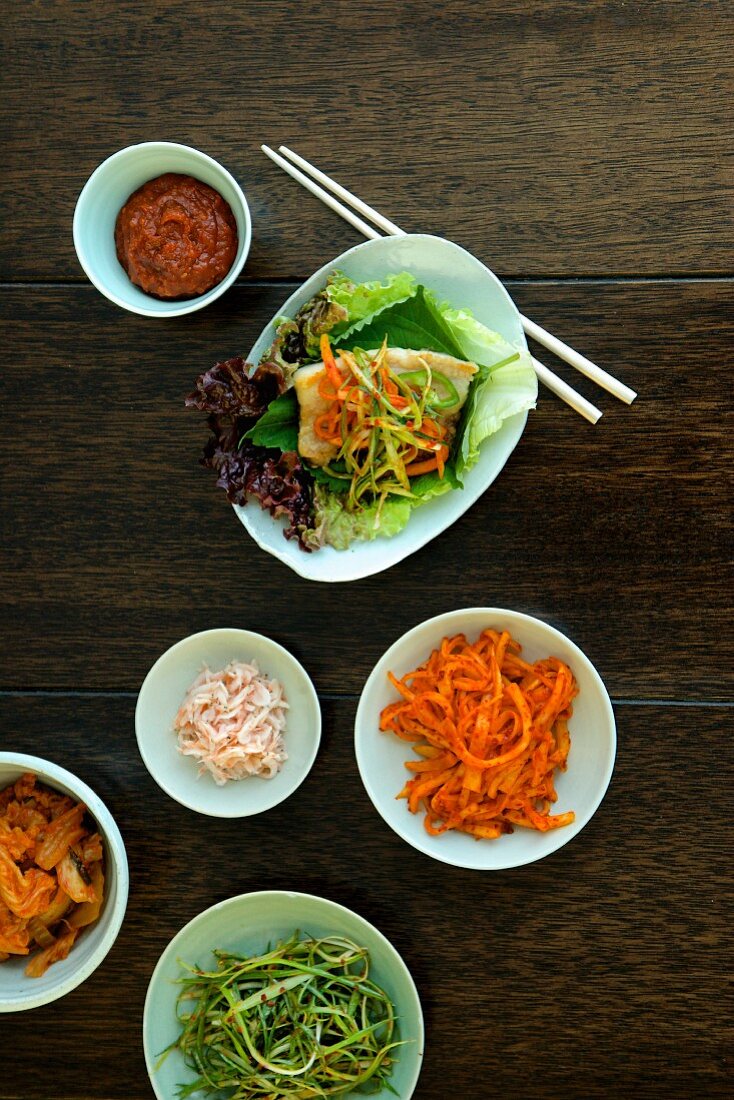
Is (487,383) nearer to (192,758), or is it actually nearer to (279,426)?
(279,426)

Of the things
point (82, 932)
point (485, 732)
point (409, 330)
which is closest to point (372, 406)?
point (409, 330)

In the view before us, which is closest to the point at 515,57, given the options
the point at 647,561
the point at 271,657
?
the point at 647,561

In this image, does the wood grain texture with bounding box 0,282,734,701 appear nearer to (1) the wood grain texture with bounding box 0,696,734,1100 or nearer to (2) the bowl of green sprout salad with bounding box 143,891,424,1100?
(1) the wood grain texture with bounding box 0,696,734,1100

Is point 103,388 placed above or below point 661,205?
below

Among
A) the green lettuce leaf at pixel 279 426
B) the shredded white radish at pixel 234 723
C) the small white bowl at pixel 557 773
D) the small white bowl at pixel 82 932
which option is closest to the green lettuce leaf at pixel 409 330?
the green lettuce leaf at pixel 279 426

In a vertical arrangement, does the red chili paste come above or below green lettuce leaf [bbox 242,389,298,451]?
above

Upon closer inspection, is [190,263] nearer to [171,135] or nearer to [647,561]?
[171,135]

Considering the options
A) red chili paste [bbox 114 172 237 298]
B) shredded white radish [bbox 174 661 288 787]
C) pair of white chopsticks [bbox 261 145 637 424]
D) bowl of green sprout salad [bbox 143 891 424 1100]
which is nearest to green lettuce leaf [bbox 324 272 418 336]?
pair of white chopsticks [bbox 261 145 637 424]

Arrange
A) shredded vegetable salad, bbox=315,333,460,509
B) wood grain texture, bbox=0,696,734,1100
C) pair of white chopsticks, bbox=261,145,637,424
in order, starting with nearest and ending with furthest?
shredded vegetable salad, bbox=315,333,460,509 < pair of white chopsticks, bbox=261,145,637,424 < wood grain texture, bbox=0,696,734,1100
